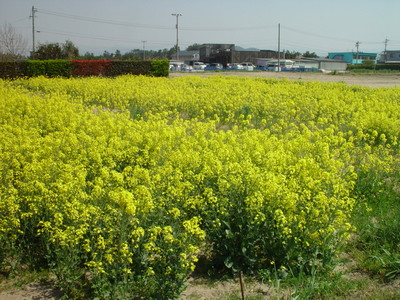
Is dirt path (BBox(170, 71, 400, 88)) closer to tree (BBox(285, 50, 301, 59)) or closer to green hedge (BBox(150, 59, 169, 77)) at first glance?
green hedge (BBox(150, 59, 169, 77))

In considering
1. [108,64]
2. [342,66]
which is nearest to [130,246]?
[108,64]

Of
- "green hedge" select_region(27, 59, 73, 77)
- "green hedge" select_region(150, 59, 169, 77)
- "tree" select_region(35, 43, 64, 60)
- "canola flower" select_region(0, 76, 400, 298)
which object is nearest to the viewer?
"canola flower" select_region(0, 76, 400, 298)

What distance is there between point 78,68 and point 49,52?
37.4ft

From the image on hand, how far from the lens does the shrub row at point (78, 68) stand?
26.2 meters

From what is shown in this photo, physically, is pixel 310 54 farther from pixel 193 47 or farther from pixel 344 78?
pixel 344 78

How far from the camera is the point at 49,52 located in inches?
1476

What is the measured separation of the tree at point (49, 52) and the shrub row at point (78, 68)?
10984mm

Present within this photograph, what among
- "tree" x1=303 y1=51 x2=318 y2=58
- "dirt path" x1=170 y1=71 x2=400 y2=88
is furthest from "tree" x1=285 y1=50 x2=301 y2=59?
"dirt path" x1=170 y1=71 x2=400 y2=88

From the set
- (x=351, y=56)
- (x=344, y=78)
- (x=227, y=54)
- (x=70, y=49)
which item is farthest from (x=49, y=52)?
(x=351, y=56)

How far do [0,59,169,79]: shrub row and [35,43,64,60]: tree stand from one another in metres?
11.0

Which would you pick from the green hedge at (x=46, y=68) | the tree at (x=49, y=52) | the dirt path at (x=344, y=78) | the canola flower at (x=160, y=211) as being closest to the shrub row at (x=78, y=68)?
the green hedge at (x=46, y=68)

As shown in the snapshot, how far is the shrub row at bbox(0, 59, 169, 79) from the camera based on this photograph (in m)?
26.2

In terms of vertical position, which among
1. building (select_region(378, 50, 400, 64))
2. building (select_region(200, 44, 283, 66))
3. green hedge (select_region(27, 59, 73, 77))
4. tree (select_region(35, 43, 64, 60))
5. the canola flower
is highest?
building (select_region(378, 50, 400, 64))

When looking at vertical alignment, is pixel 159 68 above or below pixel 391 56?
below
